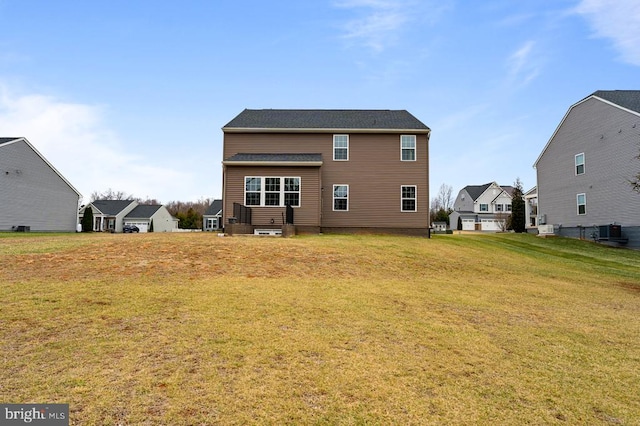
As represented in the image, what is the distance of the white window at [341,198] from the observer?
21109 mm

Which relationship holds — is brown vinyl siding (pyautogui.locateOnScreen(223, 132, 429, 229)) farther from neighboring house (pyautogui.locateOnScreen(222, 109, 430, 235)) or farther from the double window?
the double window

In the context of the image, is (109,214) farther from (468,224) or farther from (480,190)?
(480,190)

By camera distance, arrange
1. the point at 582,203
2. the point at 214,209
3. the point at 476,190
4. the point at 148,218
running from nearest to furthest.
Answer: the point at 582,203 → the point at 148,218 → the point at 214,209 → the point at 476,190

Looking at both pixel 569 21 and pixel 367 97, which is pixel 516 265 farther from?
pixel 367 97

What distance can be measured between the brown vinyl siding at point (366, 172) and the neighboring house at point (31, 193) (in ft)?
59.0

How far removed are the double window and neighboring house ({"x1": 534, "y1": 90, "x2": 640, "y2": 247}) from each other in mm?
19534

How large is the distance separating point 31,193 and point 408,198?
98.7ft

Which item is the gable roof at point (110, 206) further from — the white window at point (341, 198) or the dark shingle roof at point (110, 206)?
the white window at point (341, 198)

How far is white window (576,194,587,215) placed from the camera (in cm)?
2392

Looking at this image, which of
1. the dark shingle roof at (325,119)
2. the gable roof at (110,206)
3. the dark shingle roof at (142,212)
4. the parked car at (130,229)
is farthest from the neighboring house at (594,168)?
the gable roof at (110,206)

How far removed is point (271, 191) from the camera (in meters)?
19.3

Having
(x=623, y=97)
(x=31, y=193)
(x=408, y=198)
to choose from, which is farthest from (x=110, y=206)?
(x=623, y=97)

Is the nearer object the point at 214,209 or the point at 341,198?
the point at 341,198

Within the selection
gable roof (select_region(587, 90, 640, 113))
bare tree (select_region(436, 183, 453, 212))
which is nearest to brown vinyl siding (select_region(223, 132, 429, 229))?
gable roof (select_region(587, 90, 640, 113))
